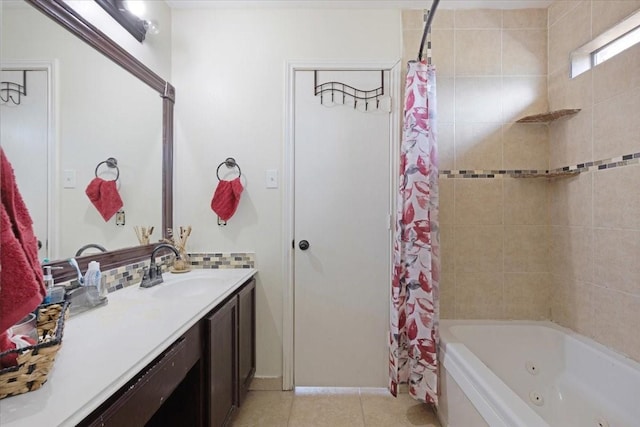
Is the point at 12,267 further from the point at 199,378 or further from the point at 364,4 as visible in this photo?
the point at 364,4

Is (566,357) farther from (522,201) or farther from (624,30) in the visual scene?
(624,30)

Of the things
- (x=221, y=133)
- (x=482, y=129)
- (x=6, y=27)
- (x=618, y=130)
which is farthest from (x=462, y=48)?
(x=6, y=27)

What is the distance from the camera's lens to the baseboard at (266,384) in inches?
78.2

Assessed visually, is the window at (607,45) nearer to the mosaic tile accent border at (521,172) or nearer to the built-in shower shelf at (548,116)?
the built-in shower shelf at (548,116)

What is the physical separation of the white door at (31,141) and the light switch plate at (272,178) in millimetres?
1107

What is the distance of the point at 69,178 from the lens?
1.28 meters

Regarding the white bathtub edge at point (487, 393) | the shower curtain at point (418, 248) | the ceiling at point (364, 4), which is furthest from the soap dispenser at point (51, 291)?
the ceiling at point (364, 4)

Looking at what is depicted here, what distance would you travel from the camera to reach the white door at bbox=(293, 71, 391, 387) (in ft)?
6.55

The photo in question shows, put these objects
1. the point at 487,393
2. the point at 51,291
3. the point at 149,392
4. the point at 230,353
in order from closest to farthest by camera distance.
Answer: the point at 149,392, the point at 51,291, the point at 487,393, the point at 230,353

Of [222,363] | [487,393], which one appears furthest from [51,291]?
[487,393]

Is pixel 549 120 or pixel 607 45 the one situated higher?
pixel 607 45

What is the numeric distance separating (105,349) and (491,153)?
2225 millimetres

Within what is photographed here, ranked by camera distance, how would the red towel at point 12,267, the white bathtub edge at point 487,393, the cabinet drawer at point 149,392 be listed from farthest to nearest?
the white bathtub edge at point 487,393, the cabinet drawer at point 149,392, the red towel at point 12,267

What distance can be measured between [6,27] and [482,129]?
2.38 meters
